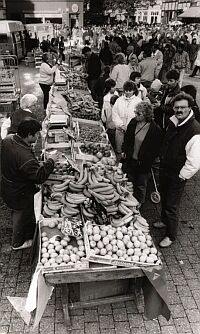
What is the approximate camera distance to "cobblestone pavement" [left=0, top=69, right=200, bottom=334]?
3.56m

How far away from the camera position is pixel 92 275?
3254 mm

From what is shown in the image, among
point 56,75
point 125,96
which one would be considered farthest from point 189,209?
point 56,75

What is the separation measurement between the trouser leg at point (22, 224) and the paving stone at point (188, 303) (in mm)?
2267

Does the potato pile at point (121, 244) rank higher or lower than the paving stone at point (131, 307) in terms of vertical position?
higher

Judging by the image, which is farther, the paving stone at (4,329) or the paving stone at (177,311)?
the paving stone at (177,311)

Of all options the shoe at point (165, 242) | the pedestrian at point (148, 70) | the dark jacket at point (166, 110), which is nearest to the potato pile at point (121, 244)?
the shoe at point (165, 242)

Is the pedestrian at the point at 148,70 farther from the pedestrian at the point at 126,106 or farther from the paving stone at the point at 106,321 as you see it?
the paving stone at the point at 106,321

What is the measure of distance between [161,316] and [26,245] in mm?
2116

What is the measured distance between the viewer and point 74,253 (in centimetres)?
338

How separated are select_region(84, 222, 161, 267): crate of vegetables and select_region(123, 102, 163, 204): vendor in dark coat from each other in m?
1.61

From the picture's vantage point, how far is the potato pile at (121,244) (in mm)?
3296

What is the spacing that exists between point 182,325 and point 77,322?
1174 mm

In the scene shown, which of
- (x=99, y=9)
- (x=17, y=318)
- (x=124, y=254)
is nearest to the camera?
(x=124, y=254)

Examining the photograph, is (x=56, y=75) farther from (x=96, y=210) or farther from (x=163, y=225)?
(x=96, y=210)
